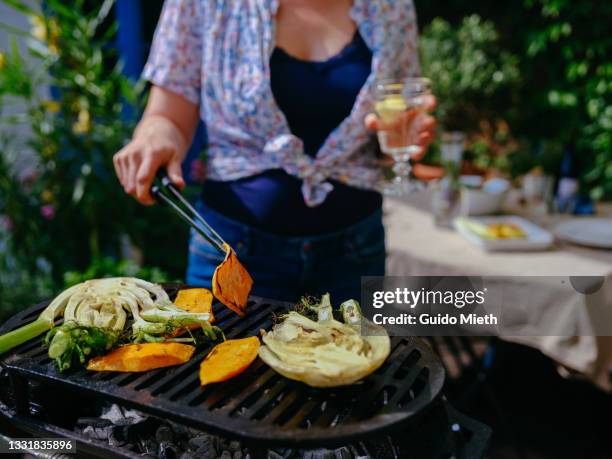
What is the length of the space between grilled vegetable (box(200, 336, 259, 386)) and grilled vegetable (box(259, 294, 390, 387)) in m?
0.03

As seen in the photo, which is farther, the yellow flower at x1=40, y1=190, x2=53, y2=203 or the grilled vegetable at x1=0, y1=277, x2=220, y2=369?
the yellow flower at x1=40, y1=190, x2=53, y2=203

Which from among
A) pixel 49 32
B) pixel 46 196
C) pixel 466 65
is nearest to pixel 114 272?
pixel 46 196

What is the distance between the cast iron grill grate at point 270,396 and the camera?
0.93m

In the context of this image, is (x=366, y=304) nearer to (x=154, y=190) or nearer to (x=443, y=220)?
(x=154, y=190)

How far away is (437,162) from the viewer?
5969 mm

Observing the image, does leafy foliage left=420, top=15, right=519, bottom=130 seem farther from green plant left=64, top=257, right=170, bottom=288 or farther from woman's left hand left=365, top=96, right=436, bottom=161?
woman's left hand left=365, top=96, right=436, bottom=161

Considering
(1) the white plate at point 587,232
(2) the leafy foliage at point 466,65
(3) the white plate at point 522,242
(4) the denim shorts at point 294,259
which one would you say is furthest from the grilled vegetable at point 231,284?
(2) the leafy foliage at point 466,65

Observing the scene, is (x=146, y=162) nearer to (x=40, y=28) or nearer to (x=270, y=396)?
(x=270, y=396)

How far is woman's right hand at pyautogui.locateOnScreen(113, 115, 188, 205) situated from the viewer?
4.83ft

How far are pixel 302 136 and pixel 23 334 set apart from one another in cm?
95

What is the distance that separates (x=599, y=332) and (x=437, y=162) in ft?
12.6

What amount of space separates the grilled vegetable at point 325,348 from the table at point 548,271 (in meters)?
1.37

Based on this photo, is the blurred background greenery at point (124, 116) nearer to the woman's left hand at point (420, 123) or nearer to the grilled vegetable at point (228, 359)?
the woman's left hand at point (420, 123)

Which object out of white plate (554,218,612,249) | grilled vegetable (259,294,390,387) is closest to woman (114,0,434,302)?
grilled vegetable (259,294,390,387)
